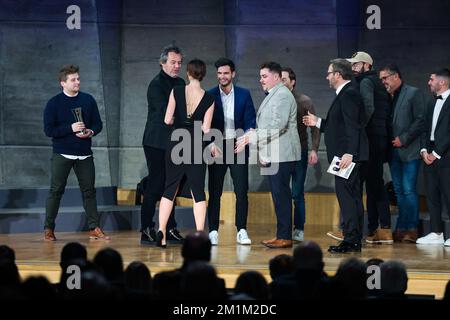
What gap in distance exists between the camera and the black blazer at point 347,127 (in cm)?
707

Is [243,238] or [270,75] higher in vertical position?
[270,75]

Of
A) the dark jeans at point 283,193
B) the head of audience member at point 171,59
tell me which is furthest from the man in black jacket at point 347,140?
the head of audience member at point 171,59

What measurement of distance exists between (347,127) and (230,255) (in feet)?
4.31

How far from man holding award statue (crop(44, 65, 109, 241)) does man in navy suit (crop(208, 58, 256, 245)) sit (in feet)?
3.50

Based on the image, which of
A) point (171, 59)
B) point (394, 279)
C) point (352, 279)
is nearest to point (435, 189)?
point (171, 59)

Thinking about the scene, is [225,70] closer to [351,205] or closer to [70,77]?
[70,77]

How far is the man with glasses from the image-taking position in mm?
8086

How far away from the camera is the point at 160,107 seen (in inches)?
295

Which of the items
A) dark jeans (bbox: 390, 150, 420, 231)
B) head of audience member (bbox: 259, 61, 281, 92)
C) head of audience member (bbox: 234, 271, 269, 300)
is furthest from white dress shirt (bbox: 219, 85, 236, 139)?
head of audience member (bbox: 234, 271, 269, 300)

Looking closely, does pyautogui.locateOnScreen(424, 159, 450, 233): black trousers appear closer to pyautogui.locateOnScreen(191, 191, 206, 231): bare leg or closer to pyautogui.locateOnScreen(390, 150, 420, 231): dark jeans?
pyautogui.locateOnScreen(390, 150, 420, 231): dark jeans

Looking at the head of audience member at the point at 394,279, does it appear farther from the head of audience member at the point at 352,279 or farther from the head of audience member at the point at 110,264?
the head of audience member at the point at 110,264

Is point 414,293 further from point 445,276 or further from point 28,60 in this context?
point 28,60

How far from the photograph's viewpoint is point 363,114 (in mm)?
7188

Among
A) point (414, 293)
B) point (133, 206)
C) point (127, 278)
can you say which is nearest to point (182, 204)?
point (133, 206)
